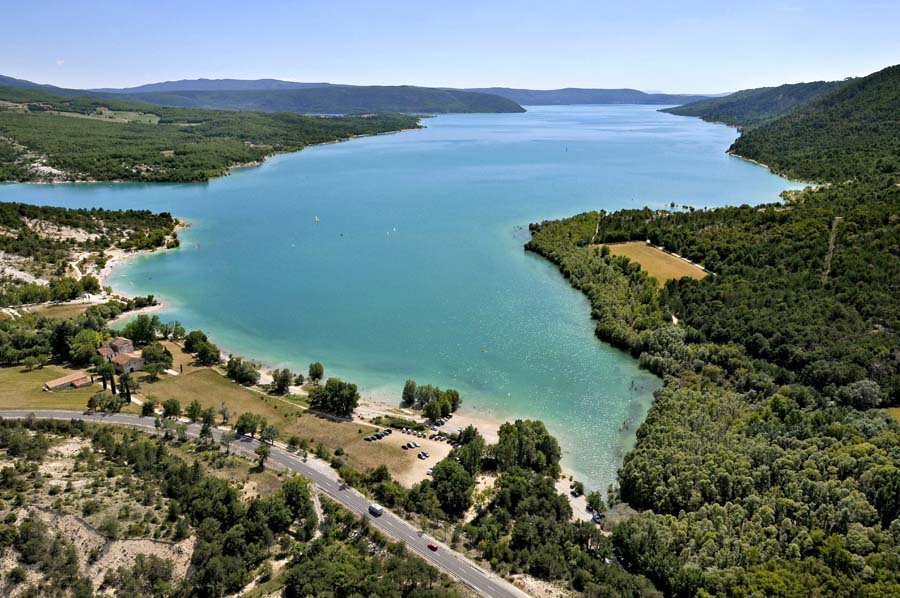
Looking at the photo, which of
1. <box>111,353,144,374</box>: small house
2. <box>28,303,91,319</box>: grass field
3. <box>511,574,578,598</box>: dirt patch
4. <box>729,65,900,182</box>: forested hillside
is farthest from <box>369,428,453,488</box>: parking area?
<box>729,65,900,182</box>: forested hillside

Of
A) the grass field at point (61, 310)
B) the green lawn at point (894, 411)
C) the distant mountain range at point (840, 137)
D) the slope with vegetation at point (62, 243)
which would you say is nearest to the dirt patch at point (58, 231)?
the slope with vegetation at point (62, 243)

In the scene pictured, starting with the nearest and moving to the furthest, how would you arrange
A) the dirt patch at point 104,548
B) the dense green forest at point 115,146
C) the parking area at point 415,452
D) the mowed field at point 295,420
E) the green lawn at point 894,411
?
1. the dirt patch at point 104,548
2. the parking area at point 415,452
3. the mowed field at point 295,420
4. the green lawn at point 894,411
5. the dense green forest at point 115,146

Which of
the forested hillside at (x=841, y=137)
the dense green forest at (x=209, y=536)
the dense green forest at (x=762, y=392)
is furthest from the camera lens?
the forested hillside at (x=841, y=137)

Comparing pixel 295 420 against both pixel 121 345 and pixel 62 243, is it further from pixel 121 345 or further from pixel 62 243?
pixel 62 243

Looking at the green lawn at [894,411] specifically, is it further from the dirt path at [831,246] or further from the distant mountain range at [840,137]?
the distant mountain range at [840,137]

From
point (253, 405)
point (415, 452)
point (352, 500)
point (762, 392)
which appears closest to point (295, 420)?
point (253, 405)

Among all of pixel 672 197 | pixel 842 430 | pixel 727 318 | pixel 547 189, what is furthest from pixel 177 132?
pixel 842 430
